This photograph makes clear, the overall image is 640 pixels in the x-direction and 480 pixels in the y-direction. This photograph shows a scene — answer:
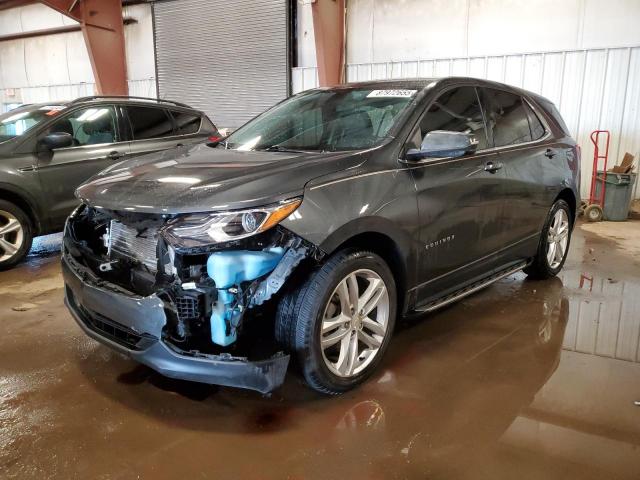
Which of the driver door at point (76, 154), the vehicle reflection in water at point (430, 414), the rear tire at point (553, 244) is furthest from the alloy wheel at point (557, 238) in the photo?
the driver door at point (76, 154)

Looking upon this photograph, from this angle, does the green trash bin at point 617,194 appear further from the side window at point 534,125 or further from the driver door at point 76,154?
the driver door at point 76,154

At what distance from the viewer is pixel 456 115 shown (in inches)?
120

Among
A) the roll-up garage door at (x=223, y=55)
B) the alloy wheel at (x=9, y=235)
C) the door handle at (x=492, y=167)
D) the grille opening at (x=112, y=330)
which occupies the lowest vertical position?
the alloy wheel at (x=9, y=235)

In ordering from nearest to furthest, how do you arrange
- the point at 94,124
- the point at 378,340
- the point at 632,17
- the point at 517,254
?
the point at 378,340
the point at 517,254
the point at 94,124
the point at 632,17

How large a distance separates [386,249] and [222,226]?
2.98 ft

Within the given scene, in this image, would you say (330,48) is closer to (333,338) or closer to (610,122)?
(610,122)

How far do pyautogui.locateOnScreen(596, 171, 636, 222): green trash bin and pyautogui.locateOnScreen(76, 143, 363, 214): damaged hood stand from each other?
5976 mm

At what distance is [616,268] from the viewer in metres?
4.77

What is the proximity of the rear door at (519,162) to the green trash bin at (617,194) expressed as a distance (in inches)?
155

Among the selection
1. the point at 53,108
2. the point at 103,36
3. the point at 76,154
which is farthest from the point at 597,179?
the point at 103,36

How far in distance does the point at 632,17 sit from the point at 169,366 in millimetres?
7890

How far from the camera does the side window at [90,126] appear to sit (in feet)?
16.2

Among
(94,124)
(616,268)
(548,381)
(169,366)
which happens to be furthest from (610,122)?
(169,366)

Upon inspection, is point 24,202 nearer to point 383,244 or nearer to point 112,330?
point 112,330
